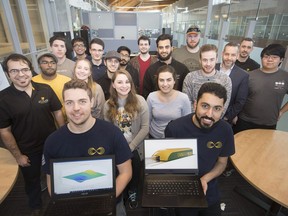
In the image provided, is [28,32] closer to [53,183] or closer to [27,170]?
[27,170]

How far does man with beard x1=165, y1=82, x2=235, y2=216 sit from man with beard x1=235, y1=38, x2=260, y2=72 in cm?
165

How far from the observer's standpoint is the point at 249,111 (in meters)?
2.25

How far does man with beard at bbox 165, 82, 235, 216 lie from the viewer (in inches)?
51.7

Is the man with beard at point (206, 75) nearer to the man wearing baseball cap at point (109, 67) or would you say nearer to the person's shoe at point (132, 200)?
the man wearing baseball cap at point (109, 67)

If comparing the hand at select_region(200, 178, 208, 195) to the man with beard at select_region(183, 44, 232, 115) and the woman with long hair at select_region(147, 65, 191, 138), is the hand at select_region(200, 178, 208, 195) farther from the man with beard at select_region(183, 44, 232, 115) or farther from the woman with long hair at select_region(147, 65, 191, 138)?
the man with beard at select_region(183, 44, 232, 115)

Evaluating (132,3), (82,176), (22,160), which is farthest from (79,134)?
(132,3)

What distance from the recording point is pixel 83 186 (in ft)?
3.88

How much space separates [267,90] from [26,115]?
2.47m

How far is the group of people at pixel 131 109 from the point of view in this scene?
1.27m

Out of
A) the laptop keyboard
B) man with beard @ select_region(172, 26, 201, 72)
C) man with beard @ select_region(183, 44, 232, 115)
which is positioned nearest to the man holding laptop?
the laptop keyboard

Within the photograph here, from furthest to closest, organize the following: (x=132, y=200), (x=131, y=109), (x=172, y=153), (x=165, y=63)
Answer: (x=165, y=63), (x=132, y=200), (x=131, y=109), (x=172, y=153)

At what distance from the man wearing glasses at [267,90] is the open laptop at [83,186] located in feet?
6.09

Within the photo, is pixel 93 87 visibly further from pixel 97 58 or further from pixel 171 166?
pixel 171 166

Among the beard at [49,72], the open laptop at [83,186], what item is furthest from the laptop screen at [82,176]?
the beard at [49,72]
